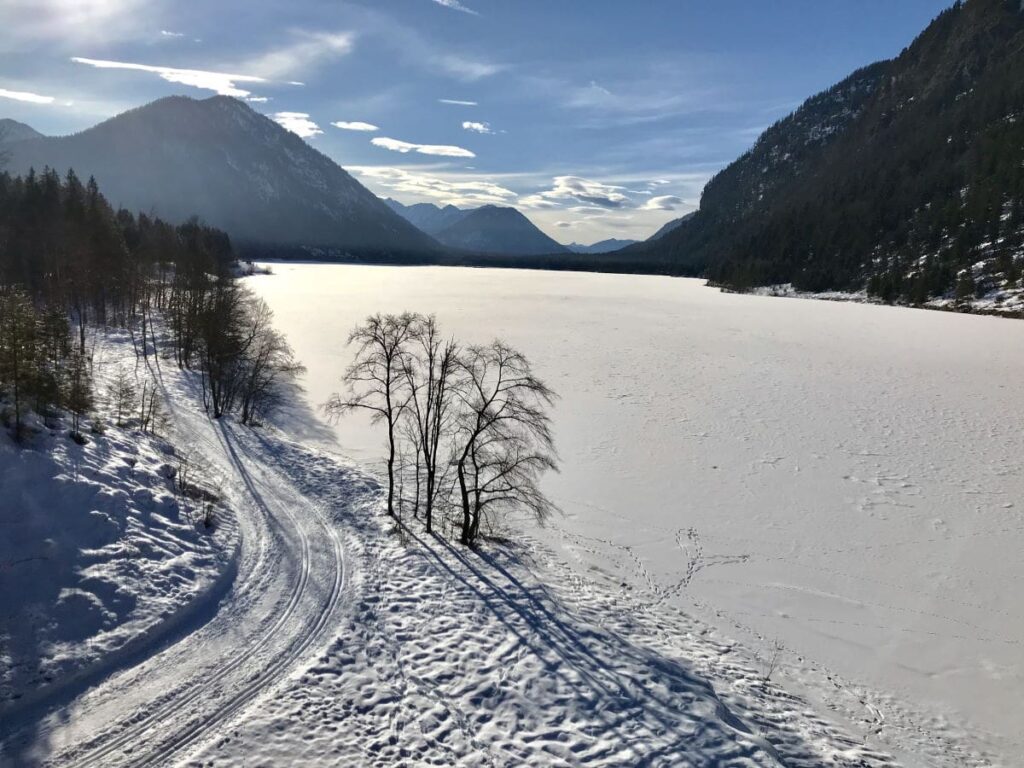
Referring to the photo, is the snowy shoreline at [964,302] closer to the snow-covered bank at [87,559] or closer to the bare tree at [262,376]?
the bare tree at [262,376]

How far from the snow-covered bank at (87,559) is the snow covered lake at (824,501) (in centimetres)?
1393

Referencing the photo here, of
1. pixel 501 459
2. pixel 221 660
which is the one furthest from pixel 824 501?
pixel 221 660

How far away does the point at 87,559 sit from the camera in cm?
1526

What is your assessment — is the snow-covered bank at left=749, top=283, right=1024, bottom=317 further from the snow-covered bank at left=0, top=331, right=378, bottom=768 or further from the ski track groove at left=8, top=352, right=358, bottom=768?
the ski track groove at left=8, top=352, right=358, bottom=768

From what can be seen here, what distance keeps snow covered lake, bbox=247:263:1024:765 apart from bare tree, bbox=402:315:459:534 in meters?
5.04

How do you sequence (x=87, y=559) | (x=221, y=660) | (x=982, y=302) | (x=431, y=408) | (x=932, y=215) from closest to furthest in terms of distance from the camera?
(x=221, y=660)
(x=87, y=559)
(x=431, y=408)
(x=982, y=302)
(x=932, y=215)

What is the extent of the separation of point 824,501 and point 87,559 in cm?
3052

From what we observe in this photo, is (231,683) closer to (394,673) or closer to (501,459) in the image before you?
(394,673)

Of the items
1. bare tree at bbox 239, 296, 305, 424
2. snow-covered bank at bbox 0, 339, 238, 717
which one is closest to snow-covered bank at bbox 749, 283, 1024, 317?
bare tree at bbox 239, 296, 305, 424

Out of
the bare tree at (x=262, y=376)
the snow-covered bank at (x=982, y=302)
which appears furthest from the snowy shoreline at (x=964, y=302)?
the bare tree at (x=262, y=376)

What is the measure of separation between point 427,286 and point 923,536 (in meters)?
138

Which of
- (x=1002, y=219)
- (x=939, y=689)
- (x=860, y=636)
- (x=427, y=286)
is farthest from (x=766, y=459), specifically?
(x=1002, y=219)

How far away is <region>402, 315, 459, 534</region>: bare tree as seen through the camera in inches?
969

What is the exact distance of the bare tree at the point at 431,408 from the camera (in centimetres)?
2461
